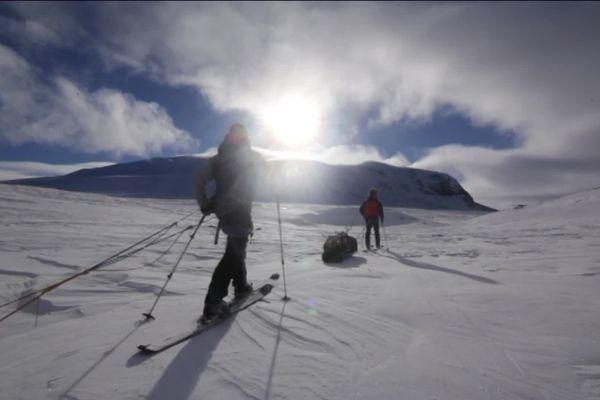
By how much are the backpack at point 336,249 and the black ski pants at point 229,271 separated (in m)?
3.83

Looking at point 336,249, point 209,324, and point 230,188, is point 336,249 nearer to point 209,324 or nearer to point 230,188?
point 230,188

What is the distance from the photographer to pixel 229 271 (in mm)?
3609

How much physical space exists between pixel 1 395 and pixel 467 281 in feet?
18.1

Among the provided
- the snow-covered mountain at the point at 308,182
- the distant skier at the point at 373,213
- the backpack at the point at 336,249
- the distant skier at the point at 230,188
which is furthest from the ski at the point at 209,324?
the snow-covered mountain at the point at 308,182

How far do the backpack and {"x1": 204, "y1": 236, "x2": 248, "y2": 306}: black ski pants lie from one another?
151 inches

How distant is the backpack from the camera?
7.39 m

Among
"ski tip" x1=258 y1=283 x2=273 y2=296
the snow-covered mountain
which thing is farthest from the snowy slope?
the snow-covered mountain

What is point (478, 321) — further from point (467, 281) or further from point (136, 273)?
point (136, 273)

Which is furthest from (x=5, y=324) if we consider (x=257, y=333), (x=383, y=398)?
(x=383, y=398)

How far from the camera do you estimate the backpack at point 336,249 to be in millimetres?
7391

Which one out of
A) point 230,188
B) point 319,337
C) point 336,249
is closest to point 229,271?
point 230,188

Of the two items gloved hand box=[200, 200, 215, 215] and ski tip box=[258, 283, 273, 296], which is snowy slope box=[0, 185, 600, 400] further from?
gloved hand box=[200, 200, 215, 215]

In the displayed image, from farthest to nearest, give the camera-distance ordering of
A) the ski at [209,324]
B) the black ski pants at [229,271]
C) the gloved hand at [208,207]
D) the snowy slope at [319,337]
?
the gloved hand at [208,207] → the black ski pants at [229,271] → the ski at [209,324] → the snowy slope at [319,337]

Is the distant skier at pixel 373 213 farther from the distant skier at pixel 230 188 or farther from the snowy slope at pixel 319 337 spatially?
the distant skier at pixel 230 188
